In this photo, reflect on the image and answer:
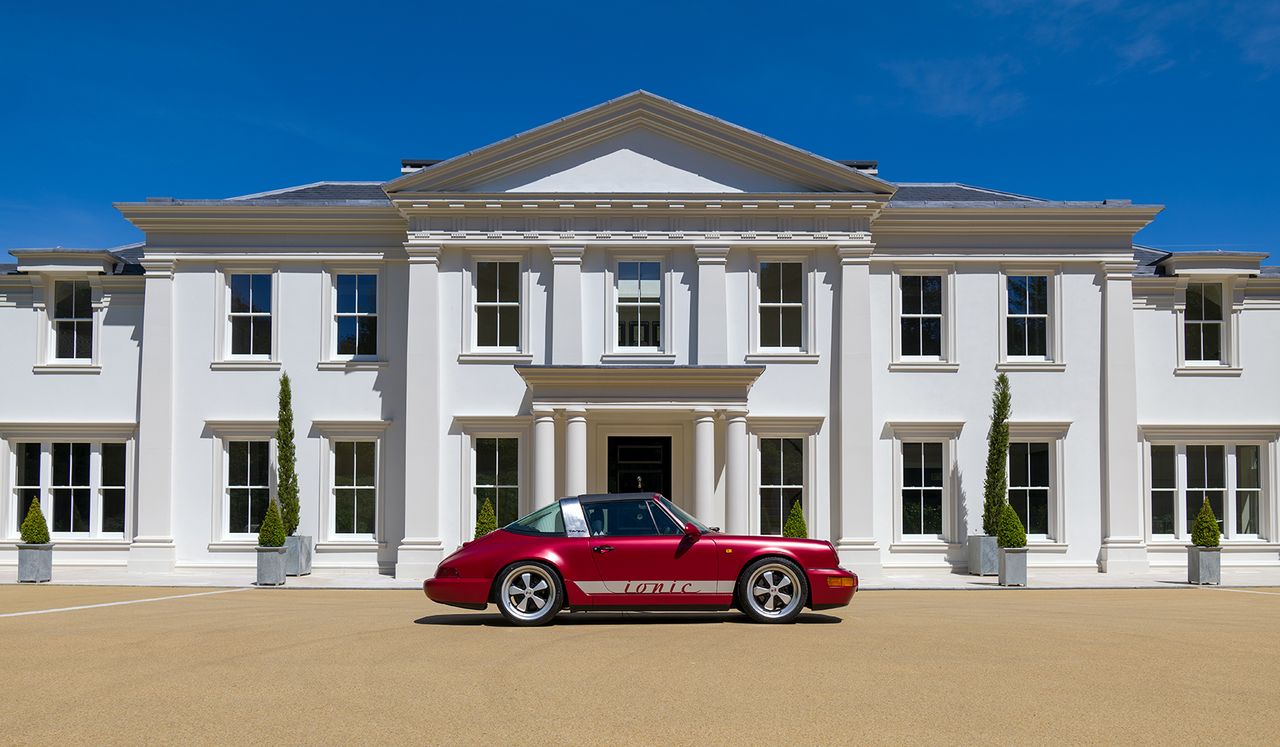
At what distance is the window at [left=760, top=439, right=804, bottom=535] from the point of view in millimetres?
21109

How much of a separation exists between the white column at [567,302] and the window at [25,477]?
10634 mm

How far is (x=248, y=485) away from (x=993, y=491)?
13.9 metres

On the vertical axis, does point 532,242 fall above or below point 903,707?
above

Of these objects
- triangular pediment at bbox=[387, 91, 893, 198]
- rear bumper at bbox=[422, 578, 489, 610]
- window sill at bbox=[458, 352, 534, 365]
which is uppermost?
triangular pediment at bbox=[387, 91, 893, 198]

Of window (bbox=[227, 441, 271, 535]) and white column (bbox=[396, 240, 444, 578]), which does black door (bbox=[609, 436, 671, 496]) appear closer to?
white column (bbox=[396, 240, 444, 578])

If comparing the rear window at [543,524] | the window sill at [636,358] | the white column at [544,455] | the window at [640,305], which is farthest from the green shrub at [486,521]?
the rear window at [543,524]

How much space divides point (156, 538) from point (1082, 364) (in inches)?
697

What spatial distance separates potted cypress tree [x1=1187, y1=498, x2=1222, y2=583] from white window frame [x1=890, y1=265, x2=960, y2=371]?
4963mm

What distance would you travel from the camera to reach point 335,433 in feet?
70.2

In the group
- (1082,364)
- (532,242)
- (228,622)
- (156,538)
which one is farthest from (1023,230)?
(156,538)

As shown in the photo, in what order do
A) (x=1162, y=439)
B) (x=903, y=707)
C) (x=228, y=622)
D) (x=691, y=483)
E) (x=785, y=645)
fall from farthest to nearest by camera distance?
(x=1162, y=439), (x=691, y=483), (x=228, y=622), (x=785, y=645), (x=903, y=707)

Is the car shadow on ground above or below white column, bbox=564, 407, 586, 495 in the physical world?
below

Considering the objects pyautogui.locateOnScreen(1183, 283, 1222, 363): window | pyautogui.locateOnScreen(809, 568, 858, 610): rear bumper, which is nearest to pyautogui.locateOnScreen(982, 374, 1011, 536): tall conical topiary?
pyautogui.locateOnScreen(1183, 283, 1222, 363): window

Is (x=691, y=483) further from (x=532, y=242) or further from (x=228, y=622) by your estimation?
(x=228, y=622)
